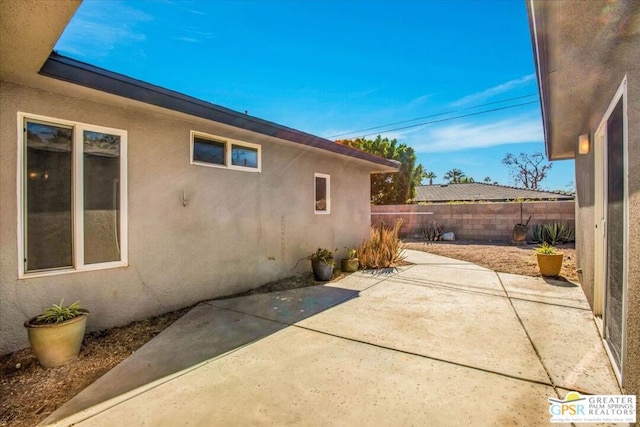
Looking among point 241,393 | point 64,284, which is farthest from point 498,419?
point 64,284

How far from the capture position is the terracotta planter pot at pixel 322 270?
20.9 ft

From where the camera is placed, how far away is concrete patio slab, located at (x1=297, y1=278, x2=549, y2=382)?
2.95 metres

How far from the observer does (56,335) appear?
2.88 metres

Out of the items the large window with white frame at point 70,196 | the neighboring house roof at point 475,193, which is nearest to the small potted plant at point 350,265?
the large window with white frame at point 70,196

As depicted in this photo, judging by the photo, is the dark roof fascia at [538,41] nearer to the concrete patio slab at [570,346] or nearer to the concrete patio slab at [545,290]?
the concrete patio slab at [570,346]

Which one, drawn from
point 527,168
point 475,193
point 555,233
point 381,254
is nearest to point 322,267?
point 381,254

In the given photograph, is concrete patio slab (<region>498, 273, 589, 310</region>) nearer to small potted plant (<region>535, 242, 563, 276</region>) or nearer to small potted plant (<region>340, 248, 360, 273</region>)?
small potted plant (<region>535, 242, 563, 276</region>)

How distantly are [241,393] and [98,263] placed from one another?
2743 millimetres

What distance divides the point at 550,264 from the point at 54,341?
26.4 feet

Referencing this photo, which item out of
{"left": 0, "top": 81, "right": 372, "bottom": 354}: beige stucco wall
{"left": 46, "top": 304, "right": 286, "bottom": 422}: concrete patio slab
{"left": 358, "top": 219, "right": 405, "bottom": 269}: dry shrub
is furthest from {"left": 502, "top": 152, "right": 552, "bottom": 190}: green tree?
{"left": 46, "top": 304, "right": 286, "bottom": 422}: concrete patio slab

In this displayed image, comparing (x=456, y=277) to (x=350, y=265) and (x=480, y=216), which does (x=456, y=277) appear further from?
(x=480, y=216)

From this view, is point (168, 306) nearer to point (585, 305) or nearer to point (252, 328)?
point (252, 328)

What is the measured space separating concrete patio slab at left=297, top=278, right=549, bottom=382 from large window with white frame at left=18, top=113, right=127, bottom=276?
2885mm

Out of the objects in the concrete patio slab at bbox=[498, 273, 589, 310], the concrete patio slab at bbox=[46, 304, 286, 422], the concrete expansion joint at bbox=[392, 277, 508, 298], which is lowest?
the concrete patio slab at bbox=[46, 304, 286, 422]
